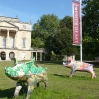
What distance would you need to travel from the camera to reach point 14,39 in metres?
63.1

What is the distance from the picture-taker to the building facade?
60.2m

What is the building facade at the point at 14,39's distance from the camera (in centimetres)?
6022

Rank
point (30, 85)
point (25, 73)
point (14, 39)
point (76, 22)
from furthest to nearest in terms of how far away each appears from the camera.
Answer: point (14, 39) < point (76, 22) < point (30, 85) < point (25, 73)

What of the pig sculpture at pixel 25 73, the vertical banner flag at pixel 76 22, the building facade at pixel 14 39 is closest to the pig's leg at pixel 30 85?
the pig sculpture at pixel 25 73

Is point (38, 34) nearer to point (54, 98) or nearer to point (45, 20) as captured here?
point (45, 20)

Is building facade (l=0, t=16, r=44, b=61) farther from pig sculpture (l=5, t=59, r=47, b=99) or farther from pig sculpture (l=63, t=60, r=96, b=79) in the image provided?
pig sculpture (l=5, t=59, r=47, b=99)

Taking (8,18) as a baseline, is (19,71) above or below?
below

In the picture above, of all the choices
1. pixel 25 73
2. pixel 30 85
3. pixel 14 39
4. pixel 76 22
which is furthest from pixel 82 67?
pixel 14 39

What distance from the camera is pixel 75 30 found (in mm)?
21281

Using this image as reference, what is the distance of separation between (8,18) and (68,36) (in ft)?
56.9

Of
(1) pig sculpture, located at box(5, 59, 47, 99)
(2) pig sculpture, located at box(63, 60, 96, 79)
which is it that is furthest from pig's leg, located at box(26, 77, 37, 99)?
(2) pig sculpture, located at box(63, 60, 96, 79)

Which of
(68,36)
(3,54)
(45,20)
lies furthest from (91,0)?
(45,20)

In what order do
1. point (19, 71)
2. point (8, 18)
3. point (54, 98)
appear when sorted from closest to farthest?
point (19, 71), point (54, 98), point (8, 18)

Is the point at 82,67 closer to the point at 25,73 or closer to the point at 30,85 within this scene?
the point at 30,85
